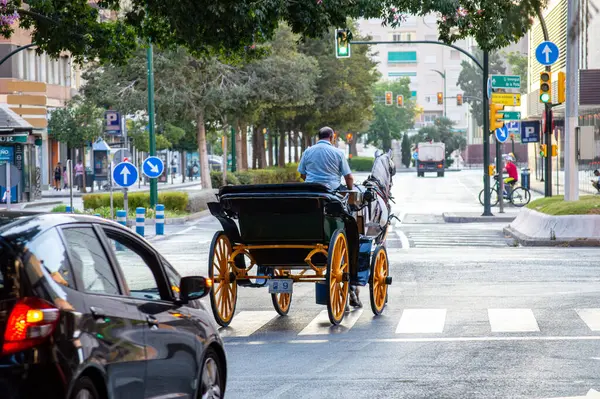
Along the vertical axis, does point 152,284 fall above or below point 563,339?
above

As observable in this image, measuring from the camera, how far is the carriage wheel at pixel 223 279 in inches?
531

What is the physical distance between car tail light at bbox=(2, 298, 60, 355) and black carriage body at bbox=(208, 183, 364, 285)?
7790 mm

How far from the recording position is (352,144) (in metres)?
134

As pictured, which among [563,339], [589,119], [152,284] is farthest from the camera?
[589,119]

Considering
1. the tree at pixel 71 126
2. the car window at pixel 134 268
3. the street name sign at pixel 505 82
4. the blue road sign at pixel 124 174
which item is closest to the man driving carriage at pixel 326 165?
the car window at pixel 134 268

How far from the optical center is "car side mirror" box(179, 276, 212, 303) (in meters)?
7.04

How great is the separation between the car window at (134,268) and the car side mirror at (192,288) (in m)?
0.14

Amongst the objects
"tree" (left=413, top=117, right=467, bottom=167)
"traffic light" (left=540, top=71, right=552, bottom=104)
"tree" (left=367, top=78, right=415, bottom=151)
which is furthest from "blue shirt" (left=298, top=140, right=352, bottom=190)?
"tree" (left=367, top=78, right=415, bottom=151)

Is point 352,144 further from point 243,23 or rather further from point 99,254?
point 99,254

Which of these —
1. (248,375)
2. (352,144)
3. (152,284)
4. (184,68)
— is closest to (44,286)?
(152,284)

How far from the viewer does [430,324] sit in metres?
13.3

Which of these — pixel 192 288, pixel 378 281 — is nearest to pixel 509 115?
pixel 378 281

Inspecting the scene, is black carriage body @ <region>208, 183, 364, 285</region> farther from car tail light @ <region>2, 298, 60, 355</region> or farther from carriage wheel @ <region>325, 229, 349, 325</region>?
car tail light @ <region>2, 298, 60, 355</region>

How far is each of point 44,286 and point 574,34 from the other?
8.18 ft
